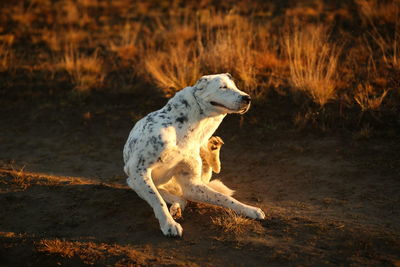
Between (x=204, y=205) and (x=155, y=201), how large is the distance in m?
0.87

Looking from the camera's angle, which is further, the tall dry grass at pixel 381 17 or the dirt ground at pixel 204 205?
the tall dry grass at pixel 381 17

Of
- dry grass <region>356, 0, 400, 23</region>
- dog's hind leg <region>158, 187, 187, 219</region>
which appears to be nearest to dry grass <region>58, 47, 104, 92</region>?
dog's hind leg <region>158, 187, 187, 219</region>

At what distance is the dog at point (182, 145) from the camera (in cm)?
499

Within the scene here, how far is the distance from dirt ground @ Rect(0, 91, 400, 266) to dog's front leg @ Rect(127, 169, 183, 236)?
0.11 m

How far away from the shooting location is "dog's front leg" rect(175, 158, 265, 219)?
5.17 metres

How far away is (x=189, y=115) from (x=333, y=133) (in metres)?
3.48

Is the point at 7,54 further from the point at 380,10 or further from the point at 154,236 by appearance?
the point at 380,10

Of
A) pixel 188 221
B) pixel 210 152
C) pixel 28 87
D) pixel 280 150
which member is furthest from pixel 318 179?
pixel 28 87

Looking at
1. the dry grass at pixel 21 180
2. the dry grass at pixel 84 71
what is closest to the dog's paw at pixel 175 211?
the dry grass at pixel 21 180

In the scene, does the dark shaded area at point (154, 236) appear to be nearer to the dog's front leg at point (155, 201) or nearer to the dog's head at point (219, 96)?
the dog's front leg at point (155, 201)

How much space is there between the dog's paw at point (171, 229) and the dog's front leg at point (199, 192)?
63 cm

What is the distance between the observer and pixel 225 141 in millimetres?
8141

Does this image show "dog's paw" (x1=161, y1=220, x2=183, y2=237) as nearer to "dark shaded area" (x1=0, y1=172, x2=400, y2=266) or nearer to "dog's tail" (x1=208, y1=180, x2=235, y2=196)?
"dark shaded area" (x1=0, y1=172, x2=400, y2=266)

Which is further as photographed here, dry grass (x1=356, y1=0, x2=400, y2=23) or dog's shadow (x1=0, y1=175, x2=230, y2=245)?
dry grass (x1=356, y1=0, x2=400, y2=23)
